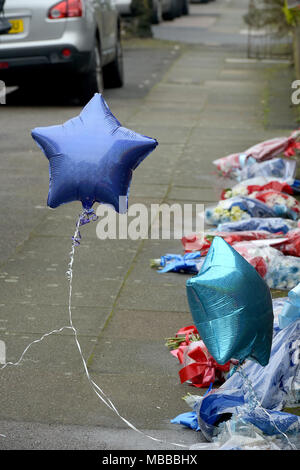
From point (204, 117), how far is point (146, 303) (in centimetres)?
684

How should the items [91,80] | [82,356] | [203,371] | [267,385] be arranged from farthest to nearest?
[91,80] → [82,356] → [203,371] → [267,385]

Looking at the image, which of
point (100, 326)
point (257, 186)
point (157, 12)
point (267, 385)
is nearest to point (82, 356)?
point (100, 326)

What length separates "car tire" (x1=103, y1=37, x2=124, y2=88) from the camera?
14070 mm

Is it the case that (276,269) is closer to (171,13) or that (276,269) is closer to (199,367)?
(199,367)

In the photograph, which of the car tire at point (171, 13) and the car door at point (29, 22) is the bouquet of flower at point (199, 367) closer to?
the car door at point (29, 22)

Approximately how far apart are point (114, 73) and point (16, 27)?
2888mm

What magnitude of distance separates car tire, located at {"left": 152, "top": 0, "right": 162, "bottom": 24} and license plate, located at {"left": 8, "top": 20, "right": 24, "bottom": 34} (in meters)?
14.4

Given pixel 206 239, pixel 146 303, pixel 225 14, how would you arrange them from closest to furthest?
pixel 146 303 → pixel 206 239 → pixel 225 14

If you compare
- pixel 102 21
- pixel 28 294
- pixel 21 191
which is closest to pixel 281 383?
pixel 28 294

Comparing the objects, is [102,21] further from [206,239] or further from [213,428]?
[213,428]

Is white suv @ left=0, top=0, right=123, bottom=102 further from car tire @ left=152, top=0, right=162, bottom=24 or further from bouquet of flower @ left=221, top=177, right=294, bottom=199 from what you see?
car tire @ left=152, top=0, right=162, bottom=24

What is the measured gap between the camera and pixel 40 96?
13078 mm

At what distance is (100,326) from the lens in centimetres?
515

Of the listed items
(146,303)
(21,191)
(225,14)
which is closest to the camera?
(146,303)
